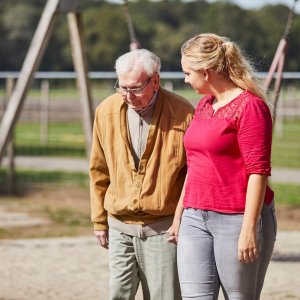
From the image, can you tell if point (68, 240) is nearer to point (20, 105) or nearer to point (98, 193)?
point (20, 105)

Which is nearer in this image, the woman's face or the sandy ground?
the woman's face

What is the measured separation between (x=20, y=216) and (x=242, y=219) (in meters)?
7.56

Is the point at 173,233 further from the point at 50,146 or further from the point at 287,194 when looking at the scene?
the point at 50,146

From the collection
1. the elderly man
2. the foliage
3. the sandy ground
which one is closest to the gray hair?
the elderly man

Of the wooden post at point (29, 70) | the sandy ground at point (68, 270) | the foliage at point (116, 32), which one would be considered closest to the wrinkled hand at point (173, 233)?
the sandy ground at point (68, 270)

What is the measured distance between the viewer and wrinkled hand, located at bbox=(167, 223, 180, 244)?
489cm

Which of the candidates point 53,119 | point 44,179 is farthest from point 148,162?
point 53,119

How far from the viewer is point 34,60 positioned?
31.1 ft

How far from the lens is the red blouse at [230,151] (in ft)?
14.6

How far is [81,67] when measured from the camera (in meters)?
9.87

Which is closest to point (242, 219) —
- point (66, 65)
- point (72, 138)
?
point (72, 138)

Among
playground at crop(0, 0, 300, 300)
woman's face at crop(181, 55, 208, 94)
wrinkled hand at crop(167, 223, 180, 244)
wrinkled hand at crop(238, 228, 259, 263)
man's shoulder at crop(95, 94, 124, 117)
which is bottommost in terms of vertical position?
playground at crop(0, 0, 300, 300)

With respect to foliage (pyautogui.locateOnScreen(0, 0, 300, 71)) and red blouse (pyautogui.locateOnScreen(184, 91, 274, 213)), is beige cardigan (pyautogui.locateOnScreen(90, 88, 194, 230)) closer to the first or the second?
red blouse (pyautogui.locateOnScreen(184, 91, 274, 213))

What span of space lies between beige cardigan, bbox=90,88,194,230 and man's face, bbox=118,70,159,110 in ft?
0.38
